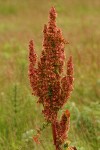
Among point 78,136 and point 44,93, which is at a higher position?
point 44,93

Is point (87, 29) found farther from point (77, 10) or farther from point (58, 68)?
point (58, 68)

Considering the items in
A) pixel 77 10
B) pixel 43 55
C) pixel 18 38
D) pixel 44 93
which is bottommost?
pixel 44 93

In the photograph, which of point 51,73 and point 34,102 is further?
point 34,102

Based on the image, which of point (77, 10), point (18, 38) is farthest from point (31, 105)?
point (77, 10)

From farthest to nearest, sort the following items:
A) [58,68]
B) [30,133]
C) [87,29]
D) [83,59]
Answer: [87,29], [83,59], [30,133], [58,68]

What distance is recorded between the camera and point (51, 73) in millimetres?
3363

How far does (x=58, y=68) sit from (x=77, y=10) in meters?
17.4

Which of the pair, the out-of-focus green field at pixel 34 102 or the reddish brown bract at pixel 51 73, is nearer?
the reddish brown bract at pixel 51 73

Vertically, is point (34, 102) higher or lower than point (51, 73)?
lower

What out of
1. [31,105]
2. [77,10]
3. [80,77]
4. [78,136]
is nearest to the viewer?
[78,136]

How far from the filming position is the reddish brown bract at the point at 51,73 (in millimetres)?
3369

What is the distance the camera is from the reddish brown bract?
337 centimetres

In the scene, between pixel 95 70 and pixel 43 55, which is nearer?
pixel 43 55

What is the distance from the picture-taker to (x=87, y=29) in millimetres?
14711
